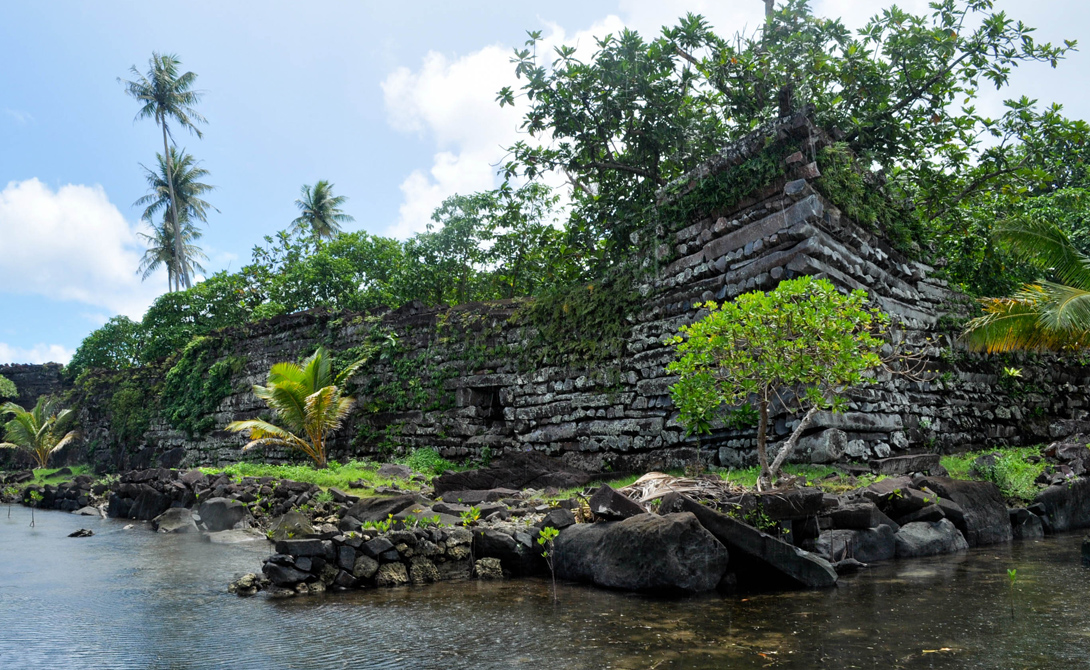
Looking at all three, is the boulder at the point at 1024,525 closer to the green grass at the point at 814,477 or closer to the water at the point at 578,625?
the water at the point at 578,625

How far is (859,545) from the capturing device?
5.19 meters

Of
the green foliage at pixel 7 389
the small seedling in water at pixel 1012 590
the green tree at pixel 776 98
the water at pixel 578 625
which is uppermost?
the green tree at pixel 776 98

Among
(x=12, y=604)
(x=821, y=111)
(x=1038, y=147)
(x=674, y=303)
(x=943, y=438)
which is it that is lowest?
(x=12, y=604)

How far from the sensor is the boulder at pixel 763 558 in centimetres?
436

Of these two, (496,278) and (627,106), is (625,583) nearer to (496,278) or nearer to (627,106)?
(627,106)

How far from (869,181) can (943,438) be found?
350 centimetres

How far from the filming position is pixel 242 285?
23672 millimetres

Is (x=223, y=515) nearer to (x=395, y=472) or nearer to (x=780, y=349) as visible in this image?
(x=395, y=472)

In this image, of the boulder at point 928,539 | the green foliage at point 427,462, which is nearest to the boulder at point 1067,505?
the boulder at point 928,539

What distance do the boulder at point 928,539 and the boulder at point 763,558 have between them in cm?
134

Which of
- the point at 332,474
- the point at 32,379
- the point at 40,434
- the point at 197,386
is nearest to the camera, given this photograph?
the point at 332,474

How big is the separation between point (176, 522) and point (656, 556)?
26.3 feet

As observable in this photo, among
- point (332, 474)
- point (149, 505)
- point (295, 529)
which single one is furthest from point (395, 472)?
point (295, 529)

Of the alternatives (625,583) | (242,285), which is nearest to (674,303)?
(625,583)
